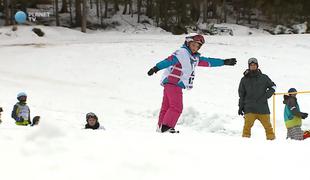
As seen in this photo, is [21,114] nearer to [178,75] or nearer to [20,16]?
[178,75]

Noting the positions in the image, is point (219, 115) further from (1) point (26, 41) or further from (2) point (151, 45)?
(1) point (26, 41)

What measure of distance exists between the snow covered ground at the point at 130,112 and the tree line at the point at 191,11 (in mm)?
6223

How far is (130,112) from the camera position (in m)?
13.2

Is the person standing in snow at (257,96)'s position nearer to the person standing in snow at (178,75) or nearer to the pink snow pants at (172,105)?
the person standing in snow at (178,75)

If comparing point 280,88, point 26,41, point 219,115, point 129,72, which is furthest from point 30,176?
point 26,41

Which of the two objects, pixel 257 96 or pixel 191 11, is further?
pixel 191 11

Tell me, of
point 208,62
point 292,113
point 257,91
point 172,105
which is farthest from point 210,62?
point 292,113

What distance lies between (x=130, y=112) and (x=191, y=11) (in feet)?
83.4

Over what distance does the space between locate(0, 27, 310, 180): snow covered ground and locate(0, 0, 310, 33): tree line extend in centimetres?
622

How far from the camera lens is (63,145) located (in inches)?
160

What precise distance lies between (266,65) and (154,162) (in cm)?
1585

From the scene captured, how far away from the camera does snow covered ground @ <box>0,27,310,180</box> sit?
3.76 m

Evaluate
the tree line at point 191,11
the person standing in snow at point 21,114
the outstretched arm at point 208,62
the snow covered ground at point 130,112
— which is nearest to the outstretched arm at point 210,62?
the outstretched arm at point 208,62

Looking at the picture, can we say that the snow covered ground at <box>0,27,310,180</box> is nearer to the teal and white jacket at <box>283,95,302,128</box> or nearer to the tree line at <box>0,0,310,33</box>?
the teal and white jacket at <box>283,95,302,128</box>
